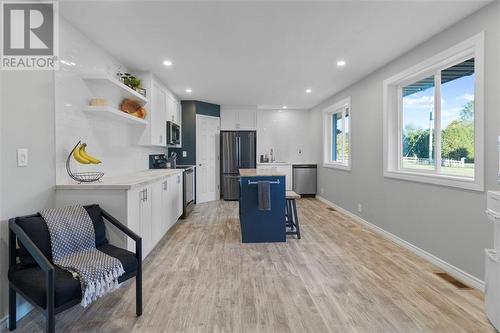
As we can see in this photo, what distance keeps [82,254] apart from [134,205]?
651 millimetres

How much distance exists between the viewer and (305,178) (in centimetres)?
705

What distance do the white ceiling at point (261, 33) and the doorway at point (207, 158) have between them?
6.97 ft

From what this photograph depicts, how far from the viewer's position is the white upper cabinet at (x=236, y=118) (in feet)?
22.7

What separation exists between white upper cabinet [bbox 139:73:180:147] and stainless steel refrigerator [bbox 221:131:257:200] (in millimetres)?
1773

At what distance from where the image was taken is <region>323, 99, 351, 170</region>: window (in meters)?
5.56

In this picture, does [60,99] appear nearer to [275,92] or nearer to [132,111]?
[132,111]

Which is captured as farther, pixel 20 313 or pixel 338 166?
pixel 338 166

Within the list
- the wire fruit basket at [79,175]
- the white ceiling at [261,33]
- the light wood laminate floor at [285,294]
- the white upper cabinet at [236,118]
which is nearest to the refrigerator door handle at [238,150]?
the white upper cabinet at [236,118]

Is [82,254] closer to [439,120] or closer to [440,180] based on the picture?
[440,180]

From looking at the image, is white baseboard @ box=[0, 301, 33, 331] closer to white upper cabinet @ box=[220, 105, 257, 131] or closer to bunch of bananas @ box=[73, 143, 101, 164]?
bunch of bananas @ box=[73, 143, 101, 164]

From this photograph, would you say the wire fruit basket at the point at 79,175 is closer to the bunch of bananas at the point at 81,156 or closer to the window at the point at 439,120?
the bunch of bananas at the point at 81,156

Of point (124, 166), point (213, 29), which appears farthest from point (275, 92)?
point (124, 166)

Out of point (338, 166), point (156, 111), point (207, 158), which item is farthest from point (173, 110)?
point (338, 166)

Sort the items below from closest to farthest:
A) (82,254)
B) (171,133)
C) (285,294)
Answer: (82,254) → (285,294) → (171,133)
